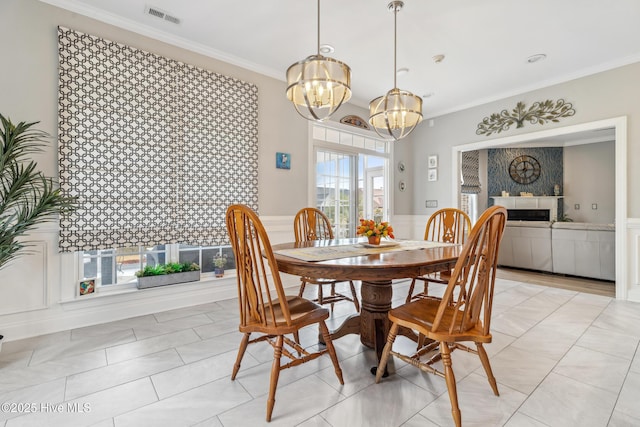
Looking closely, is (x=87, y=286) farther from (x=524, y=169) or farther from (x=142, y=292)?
(x=524, y=169)

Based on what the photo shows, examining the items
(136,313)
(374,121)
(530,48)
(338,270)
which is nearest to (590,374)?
(338,270)

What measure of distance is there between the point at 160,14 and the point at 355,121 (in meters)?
2.89

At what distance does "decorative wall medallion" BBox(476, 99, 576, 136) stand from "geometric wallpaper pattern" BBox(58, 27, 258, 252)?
352 cm

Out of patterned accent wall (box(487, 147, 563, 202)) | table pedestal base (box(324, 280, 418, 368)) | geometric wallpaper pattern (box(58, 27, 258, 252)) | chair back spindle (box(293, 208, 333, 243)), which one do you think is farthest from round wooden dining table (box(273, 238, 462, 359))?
patterned accent wall (box(487, 147, 563, 202))

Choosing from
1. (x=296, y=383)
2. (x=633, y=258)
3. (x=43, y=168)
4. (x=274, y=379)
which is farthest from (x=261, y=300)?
(x=633, y=258)

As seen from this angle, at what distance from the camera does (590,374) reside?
1.84 meters

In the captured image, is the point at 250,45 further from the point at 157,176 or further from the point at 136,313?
the point at 136,313

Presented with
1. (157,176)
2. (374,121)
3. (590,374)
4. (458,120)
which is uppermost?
(458,120)

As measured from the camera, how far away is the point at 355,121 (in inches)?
187

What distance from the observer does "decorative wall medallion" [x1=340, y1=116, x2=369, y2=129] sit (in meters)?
4.62

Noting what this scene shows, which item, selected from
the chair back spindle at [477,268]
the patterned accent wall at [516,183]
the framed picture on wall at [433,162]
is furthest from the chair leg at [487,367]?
the patterned accent wall at [516,183]

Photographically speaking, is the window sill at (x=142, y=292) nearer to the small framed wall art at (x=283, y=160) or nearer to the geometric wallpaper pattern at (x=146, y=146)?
the geometric wallpaper pattern at (x=146, y=146)

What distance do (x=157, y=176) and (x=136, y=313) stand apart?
132cm

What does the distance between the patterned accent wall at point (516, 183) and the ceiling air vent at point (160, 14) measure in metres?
7.65
